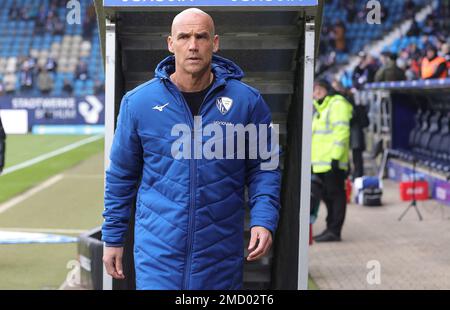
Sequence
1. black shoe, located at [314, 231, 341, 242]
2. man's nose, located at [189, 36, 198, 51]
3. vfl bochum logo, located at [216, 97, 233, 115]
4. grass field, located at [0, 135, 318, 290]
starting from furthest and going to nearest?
black shoe, located at [314, 231, 341, 242], grass field, located at [0, 135, 318, 290], vfl bochum logo, located at [216, 97, 233, 115], man's nose, located at [189, 36, 198, 51]

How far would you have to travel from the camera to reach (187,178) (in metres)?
4.38

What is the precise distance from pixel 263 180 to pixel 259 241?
0.33 metres

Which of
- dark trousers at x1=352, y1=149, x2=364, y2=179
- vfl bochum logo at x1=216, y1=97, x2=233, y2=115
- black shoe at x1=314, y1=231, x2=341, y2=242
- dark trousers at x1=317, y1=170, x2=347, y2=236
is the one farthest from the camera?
dark trousers at x1=352, y1=149, x2=364, y2=179

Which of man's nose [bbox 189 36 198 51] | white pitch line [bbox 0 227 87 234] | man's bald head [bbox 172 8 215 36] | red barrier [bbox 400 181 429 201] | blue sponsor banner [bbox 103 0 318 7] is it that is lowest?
white pitch line [bbox 0 227 87 234]

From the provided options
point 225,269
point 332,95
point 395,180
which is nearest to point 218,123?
point 225,269

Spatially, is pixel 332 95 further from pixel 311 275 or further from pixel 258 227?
pixel 258 227

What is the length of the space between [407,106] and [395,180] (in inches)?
74.4

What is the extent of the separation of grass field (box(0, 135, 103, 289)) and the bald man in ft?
13.6

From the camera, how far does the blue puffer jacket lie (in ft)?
14.5

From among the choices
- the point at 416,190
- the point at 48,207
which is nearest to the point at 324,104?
the point at 416,190

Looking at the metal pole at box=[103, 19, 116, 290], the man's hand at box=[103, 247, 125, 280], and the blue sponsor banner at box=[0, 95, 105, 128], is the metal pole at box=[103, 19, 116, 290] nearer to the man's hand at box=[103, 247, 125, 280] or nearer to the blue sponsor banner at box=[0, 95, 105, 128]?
the man's hand at box=[103, 247, 125, 280]

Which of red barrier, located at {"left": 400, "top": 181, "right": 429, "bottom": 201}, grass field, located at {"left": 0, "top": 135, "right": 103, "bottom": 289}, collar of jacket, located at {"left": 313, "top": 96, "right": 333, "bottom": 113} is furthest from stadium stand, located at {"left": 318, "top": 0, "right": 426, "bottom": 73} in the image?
collar of jacket, located at {"left": 313, "top": 96, "right": 333, "bottom": 113}

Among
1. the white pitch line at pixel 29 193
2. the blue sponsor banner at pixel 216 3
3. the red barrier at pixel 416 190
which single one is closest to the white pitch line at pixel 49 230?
the white pitch line at pixel 29 193

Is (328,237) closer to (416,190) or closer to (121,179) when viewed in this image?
(416,190)
